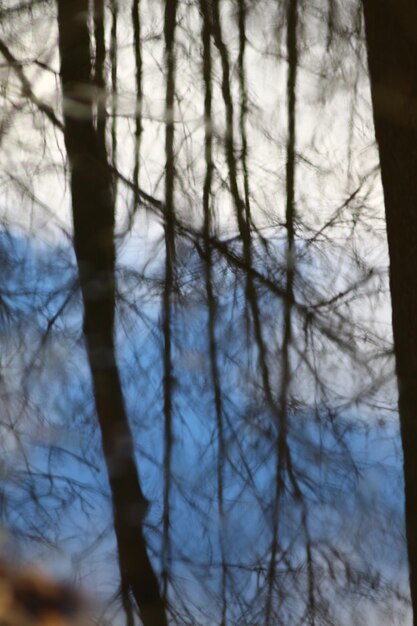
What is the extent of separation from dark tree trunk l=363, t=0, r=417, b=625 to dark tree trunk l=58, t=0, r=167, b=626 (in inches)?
14.6

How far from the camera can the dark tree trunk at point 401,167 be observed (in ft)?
3.65

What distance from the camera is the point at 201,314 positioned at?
1.14m

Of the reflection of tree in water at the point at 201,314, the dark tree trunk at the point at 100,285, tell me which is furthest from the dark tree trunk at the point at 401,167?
the dark tree trunk at the point at 100,285

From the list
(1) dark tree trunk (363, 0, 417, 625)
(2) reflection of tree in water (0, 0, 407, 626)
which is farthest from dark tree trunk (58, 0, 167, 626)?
(1) dark tree trunk (363, 0, 417, 625)

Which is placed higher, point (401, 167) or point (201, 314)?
point (401, 167)

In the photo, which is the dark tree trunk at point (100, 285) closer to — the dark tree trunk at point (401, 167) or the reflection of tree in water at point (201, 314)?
the reflection of tree in water at point (201, 314)

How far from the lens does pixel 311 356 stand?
3.70ft

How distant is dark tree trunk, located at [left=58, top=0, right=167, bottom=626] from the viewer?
1017mm

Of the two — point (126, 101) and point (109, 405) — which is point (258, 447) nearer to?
point (109, 405)

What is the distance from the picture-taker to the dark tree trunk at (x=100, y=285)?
3.34 ft

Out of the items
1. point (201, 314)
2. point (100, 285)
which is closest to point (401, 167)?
point (201, 314)

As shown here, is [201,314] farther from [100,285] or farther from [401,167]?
[401,167]

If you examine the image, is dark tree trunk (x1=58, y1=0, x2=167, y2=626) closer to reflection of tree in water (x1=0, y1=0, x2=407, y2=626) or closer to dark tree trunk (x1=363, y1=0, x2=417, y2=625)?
reflection of tree in water (x1=0, y1=0, x2=407, y2=626)

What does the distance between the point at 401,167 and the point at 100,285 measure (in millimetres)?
481
